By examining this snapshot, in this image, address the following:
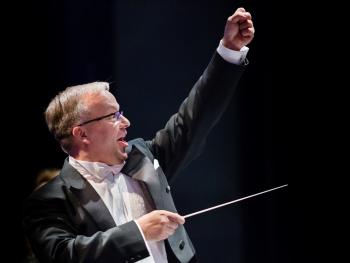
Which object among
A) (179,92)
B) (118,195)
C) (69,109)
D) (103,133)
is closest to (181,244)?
(118,195)

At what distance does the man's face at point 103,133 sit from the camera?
5.49 ft

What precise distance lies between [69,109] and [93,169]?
0.59ft

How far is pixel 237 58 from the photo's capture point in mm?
1704

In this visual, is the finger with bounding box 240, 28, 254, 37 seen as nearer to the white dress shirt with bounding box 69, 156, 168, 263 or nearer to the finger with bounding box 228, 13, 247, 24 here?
the finger with bounding box 228, 13, 247, 24

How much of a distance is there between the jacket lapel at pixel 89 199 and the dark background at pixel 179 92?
0.53 metres

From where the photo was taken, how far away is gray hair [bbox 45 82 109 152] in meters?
1.68

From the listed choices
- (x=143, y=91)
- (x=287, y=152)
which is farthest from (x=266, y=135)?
(x=143, y=91)

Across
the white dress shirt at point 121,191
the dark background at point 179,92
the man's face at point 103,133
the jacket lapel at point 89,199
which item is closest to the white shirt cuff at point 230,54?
the white dress shirt at point 121,191

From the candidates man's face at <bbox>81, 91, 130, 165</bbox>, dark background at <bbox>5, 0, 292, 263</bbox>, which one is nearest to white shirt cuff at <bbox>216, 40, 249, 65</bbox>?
man's face at <bbox>81, 91, 130, 165</bbox>

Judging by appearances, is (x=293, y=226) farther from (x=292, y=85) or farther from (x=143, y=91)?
(x=143, y=91)

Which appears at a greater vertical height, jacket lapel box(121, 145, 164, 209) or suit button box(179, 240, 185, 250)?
jacket lapel box(121, 145, 164, 209)

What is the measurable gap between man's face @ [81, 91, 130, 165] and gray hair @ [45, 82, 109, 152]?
19 millimetres

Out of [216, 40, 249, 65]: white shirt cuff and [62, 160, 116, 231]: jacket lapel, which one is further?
[216, 40, 249, 65]: white shirt cuff

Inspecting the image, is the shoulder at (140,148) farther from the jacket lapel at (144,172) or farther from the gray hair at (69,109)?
the gray hair at (69,109)
